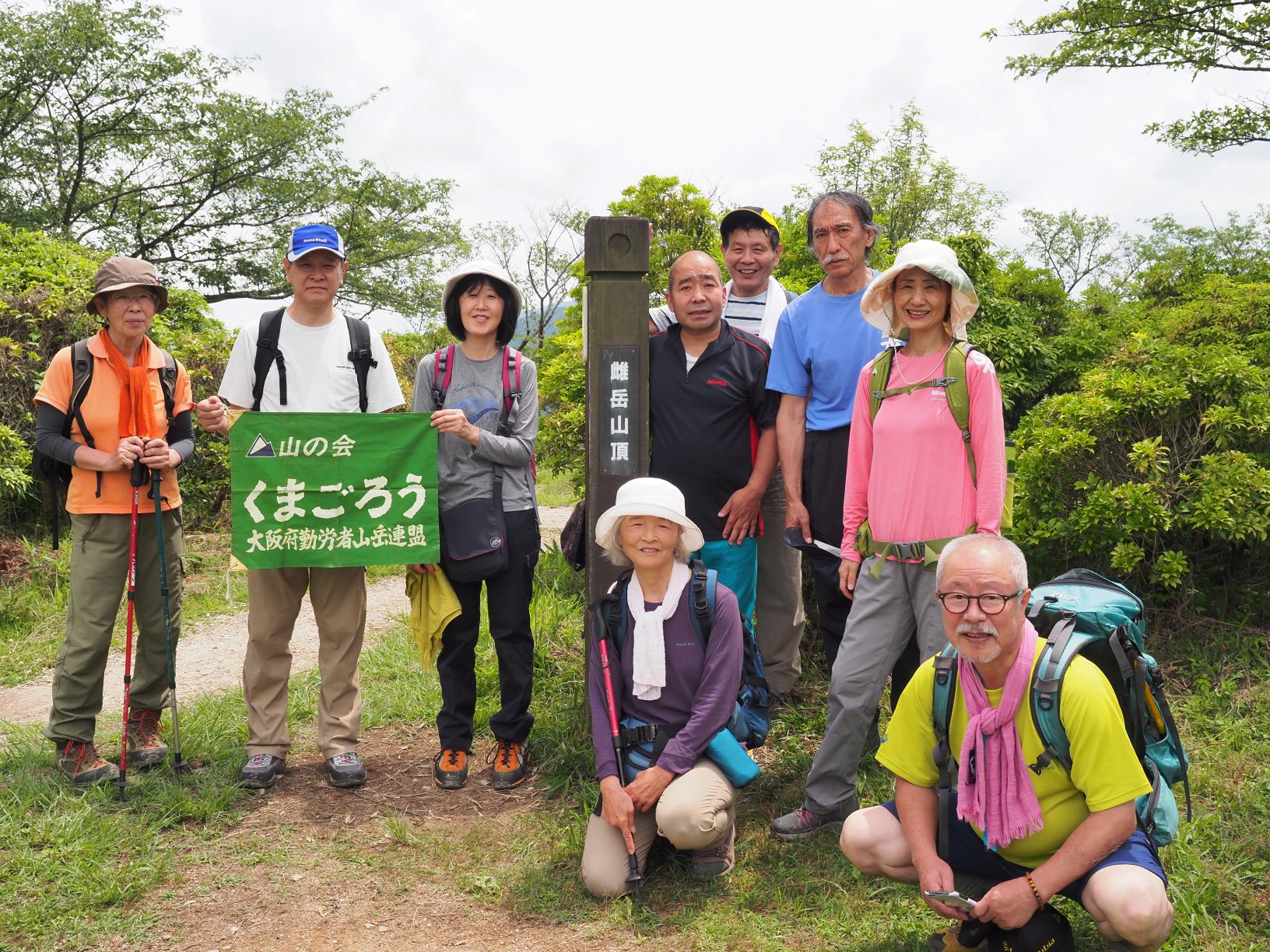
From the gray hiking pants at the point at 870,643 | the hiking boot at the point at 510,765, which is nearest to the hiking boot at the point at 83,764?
the hiking boot at the point at 510,765

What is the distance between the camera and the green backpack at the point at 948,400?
3459mm

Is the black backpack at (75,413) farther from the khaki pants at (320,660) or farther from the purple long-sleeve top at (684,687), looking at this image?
the purple long-sleeve top at (684,687)

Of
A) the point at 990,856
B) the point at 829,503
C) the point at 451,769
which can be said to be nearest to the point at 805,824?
the point at 990,856

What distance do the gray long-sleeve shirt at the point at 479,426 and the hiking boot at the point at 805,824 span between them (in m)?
1.79

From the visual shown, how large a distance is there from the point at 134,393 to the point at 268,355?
2.34ft

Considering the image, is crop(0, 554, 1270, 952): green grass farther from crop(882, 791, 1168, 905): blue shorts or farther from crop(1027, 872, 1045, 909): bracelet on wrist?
crop(1027, 872, 1045, 909): bracelet on wrist

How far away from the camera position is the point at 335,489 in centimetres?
452

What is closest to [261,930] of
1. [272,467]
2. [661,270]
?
[272,467]

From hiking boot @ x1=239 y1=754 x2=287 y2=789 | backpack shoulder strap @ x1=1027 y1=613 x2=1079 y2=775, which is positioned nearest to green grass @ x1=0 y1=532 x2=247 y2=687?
hiking boot @ x1=239 y1=754 x2=287 y2=789

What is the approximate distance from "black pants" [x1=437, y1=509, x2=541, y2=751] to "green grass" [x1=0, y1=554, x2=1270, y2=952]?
0.95ft

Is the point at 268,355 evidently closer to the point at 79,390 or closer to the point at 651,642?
the point at 79,390

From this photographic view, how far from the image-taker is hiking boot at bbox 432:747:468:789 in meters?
4.53

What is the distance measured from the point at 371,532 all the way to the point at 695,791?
1.93m

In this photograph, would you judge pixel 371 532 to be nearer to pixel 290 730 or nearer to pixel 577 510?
pixel 577 510
